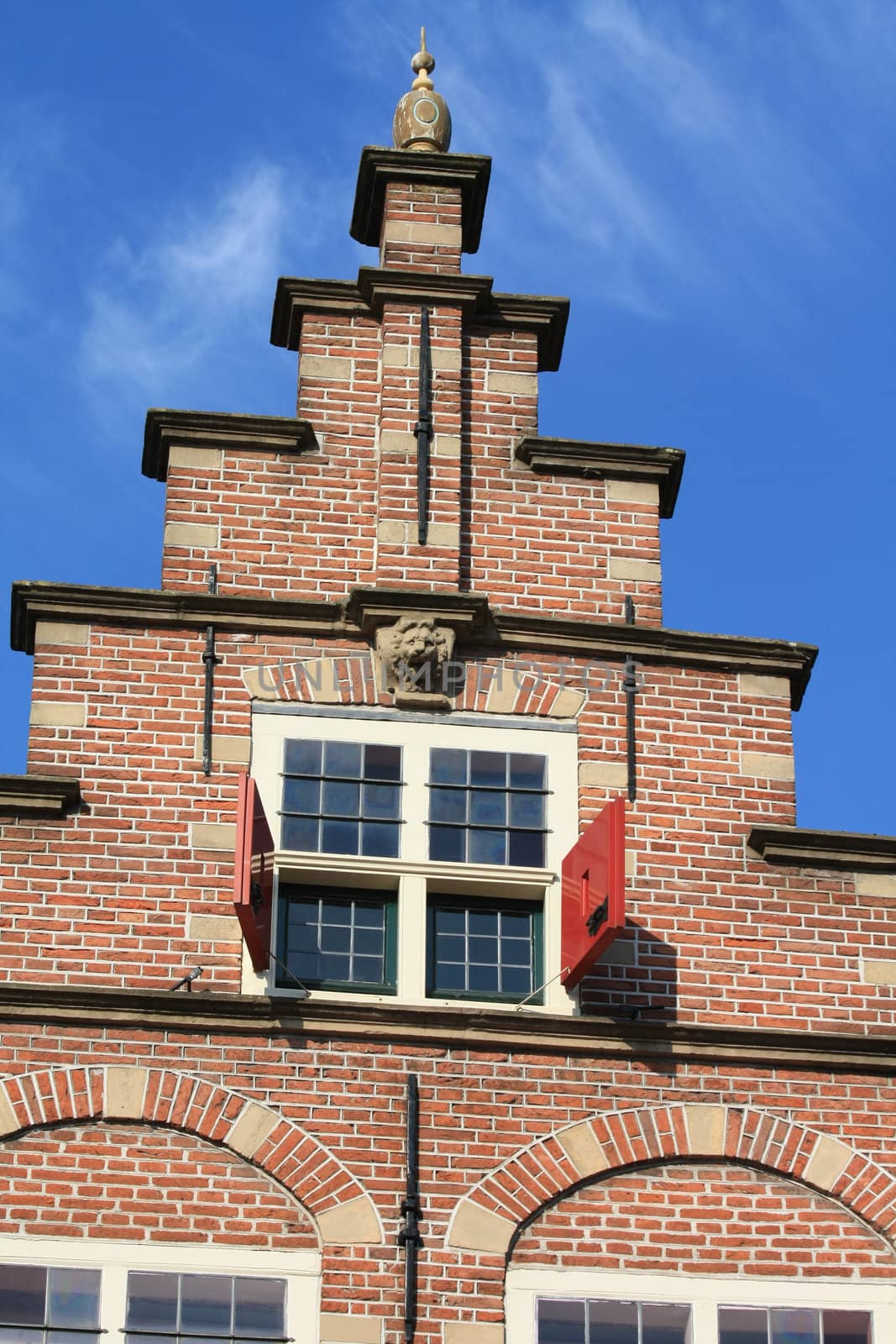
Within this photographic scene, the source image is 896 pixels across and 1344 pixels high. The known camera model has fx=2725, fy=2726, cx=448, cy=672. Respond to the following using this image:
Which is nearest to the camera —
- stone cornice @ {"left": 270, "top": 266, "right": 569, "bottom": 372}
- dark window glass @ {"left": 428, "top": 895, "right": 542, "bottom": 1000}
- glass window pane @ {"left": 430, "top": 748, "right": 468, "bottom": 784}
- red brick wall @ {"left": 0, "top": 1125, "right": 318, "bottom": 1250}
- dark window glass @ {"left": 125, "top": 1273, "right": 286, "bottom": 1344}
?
dark window glass @ {"left": 125, "top": 1273, "right": 286, "bottom": 1344}

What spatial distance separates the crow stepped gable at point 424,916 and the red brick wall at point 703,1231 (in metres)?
0.02

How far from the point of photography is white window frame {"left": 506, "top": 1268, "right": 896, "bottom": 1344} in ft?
45.3

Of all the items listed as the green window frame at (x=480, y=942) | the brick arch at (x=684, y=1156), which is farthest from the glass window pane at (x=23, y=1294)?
the green window frame at (x=480, y=942)

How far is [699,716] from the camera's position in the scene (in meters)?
15.9

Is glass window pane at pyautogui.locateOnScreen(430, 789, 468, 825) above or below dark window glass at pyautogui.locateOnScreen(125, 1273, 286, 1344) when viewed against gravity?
above

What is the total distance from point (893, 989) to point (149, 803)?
4.24 metres

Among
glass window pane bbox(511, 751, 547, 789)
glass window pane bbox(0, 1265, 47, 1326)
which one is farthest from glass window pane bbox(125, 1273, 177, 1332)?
glass window pane bbox(511, 751, 547, 789)

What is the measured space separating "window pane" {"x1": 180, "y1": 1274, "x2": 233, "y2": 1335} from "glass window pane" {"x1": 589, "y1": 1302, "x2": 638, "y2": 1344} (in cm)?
184

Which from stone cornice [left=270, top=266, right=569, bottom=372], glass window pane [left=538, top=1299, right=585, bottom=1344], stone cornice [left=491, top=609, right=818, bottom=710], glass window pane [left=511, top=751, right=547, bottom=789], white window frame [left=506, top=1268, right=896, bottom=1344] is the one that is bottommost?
glass window pane [left=538, top=1299, right=585, bottom=1344]

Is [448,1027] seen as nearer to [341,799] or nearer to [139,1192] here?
[341,799]

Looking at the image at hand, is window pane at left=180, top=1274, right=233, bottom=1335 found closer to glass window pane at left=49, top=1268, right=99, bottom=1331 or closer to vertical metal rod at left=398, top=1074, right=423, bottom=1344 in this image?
glass window pane at left=49, top=1268, right=99, bottom=1331

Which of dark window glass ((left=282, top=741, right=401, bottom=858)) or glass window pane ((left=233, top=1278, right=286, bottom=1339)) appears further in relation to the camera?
dark window glass ((left=282, top=741, right=401, bottom=858))

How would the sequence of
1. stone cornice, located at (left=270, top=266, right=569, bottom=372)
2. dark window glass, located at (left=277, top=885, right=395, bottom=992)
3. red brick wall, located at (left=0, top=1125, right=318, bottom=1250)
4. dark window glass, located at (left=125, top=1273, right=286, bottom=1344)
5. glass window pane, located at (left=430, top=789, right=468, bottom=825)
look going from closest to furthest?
dark window glass, located at (left=125, top=1273, right=286, bottom=1344), red brick wall, located at (left=0, top=1125, right=318, bottom=1250), dark window glass, located at (left=277, top=885, right=395, bottom=992), glass window pane, located at (left=430, top=789, right=468, bottom=825), stone cornice, located at (left=270, top=266, right=569, bottom=372)

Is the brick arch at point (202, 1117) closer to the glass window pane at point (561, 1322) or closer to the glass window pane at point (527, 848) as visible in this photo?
the glass window pane at point (561, 1322)
